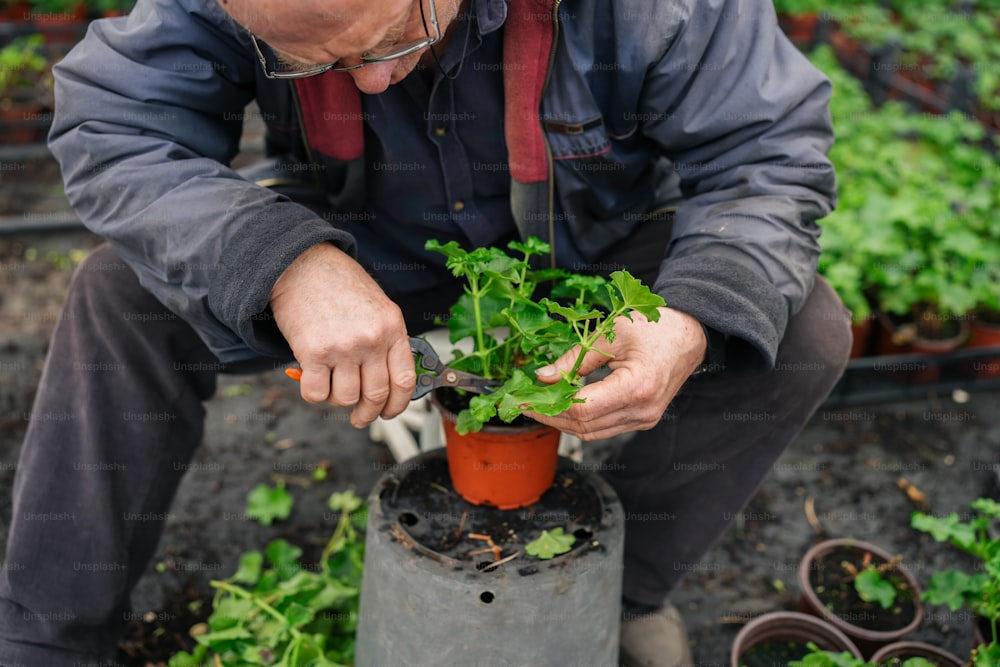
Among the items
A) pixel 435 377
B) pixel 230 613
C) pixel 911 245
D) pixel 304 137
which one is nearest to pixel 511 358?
pixel 435 377

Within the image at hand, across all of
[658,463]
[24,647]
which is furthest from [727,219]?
[24,647]

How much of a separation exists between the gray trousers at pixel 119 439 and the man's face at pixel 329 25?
79 cm

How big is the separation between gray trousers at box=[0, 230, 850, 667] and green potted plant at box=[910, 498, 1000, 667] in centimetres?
45

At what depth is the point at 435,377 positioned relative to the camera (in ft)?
5.61

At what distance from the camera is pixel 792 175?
76.7 inches

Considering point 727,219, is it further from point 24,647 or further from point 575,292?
point 24,647

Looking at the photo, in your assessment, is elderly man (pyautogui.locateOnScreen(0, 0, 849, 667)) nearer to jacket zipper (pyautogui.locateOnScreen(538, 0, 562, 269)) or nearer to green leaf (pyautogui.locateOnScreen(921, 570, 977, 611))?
jacket zipper (pyautogui.locateOnScreen(538, 0, 562, 269))

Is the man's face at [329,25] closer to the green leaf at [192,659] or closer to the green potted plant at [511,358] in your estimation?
the green potted plant at [511,358]

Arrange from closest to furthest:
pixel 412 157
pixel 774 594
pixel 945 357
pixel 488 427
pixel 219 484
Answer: pixel 488 427, pixel 412 157, pixel 774 594, pixel 219 484, pixel 945 357

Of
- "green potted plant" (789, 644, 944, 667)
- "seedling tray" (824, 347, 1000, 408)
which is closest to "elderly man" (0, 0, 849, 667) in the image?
"green potted plant" (789, 644, 944, 667)

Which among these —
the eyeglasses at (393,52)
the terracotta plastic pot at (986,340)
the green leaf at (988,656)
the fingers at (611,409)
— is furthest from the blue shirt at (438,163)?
the terracotta plastic pot at (986,340)

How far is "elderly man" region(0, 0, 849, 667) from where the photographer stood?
171cm

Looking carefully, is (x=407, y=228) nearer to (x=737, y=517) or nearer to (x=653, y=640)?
(x=653, y=640)

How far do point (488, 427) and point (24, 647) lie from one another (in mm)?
1165
